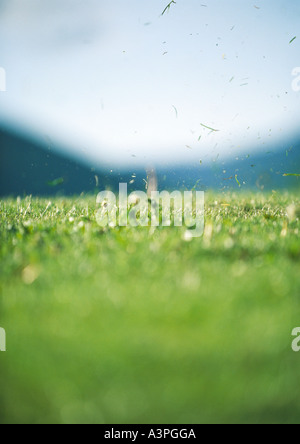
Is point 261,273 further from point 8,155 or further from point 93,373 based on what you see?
point 8,155

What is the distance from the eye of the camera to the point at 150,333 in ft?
8.20

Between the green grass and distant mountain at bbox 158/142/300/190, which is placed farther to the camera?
distant mountain at bbox 158/142/300/190

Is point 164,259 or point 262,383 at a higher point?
point 164,259

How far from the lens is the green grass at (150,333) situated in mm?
2121

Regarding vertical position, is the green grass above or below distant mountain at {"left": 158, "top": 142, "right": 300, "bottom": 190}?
below

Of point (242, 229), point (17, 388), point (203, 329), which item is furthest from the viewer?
point (242, 229)

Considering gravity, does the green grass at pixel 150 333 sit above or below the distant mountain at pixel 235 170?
below

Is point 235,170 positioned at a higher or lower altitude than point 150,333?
higher

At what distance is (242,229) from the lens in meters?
4.96

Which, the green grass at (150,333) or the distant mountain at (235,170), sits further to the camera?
the distant mountain at (235,170)

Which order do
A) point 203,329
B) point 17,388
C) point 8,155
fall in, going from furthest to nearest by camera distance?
point 8,155
point 203,329
point 17,388

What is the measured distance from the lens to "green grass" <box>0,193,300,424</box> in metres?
2.12

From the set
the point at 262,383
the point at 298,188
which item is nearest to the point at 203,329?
the point at 262,383

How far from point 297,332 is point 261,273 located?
72 cm
